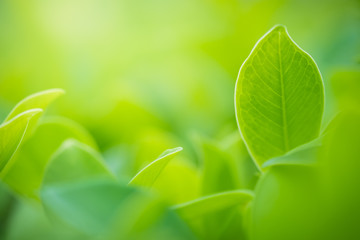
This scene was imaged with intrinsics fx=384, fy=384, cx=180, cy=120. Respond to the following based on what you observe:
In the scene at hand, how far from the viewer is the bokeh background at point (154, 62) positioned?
942 millimetres

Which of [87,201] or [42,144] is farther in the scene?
[42,144]

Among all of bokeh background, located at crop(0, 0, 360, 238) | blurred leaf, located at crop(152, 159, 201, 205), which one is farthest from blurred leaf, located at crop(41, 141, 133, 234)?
bokeh background, located at crop(0, 0, 360, 238)

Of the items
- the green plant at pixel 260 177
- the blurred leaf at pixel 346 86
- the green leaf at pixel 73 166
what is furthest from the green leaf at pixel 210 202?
the blurred leaf at pixel 346 86

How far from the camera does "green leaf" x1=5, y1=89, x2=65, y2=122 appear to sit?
17.9 inches

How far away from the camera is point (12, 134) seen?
41 centimetres

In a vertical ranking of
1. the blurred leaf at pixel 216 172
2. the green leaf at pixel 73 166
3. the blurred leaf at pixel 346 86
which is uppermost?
the blurred leaf at pixel 346 86

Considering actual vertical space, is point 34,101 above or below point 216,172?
above

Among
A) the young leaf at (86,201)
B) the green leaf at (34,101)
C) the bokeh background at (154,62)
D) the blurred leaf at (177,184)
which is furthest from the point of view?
the bokeh background at (154,62)

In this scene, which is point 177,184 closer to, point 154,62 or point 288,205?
point 288,205

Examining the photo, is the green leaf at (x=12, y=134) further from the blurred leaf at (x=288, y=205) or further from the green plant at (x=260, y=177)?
the blurred leaf at (x=288, y=205)

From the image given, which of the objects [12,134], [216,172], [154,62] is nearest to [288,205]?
[216,172]

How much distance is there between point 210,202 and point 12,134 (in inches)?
8.8

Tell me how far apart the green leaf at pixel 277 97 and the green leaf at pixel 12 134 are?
0.22m

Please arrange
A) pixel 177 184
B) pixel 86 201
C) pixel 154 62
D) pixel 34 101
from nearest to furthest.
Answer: pixel 86 201 < pixel 34 101 < pixel 177 184 < pixel 154 62
